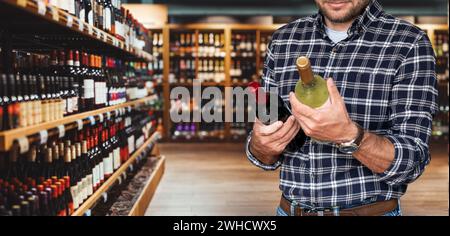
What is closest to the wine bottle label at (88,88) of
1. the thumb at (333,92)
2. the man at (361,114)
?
the man at (361,114)

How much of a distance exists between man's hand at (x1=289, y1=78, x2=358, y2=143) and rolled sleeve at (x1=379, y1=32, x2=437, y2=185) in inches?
10.2

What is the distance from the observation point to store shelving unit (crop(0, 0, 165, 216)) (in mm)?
2303

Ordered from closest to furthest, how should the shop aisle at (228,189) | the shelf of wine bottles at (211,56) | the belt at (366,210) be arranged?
1. the belt at (366,210)
2. the shop aisle at (228,189)
3. the shelf of wine bottles at (211,56)

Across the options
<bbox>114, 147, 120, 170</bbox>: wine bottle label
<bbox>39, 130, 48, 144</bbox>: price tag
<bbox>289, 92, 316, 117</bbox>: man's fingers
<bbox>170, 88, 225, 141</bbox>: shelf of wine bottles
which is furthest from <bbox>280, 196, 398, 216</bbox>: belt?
<bbox>170, 88, 225, 141</bbox>: shelf of wine bottles

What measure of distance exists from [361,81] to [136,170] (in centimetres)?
482

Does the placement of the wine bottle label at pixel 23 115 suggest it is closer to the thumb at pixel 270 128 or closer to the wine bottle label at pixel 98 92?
the thumb at pixel 270 128

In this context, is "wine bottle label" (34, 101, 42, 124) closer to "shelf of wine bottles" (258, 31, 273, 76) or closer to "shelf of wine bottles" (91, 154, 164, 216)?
"shelf of wine bottles" (91, 154, 164, 216)

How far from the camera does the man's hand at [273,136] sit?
1.68 m

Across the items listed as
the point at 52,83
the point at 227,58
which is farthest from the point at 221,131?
the point at 52,83

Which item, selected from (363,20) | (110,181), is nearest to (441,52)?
(110,181)

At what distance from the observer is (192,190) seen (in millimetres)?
6473

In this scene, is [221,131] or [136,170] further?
[221,131]

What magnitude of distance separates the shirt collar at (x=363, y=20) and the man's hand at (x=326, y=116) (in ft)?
1.74
